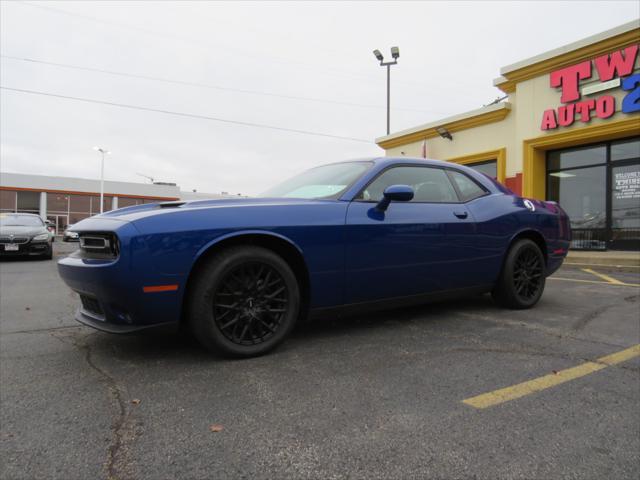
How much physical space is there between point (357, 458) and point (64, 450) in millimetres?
1080

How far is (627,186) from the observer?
31.8ft

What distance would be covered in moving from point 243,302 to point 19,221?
1121 centimetres

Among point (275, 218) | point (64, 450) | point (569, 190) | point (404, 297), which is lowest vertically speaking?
point (64, 450)

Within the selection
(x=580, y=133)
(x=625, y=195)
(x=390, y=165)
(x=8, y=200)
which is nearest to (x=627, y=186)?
(x=625, y=195)

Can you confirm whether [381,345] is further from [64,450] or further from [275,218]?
[64,450]

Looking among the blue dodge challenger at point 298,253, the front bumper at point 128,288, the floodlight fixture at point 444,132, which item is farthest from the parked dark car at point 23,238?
the floodlight fixture at point 444,132

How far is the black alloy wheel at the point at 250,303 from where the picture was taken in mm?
2410

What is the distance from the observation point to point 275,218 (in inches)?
102

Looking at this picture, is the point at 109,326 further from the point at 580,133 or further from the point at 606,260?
the point at 580,133

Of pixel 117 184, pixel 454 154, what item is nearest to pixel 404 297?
pixel 454 154

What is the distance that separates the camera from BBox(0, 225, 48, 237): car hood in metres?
9.71

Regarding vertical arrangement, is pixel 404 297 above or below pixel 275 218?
below

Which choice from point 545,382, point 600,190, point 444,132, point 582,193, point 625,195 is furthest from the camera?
point 444,132

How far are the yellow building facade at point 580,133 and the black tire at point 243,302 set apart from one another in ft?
32.5
